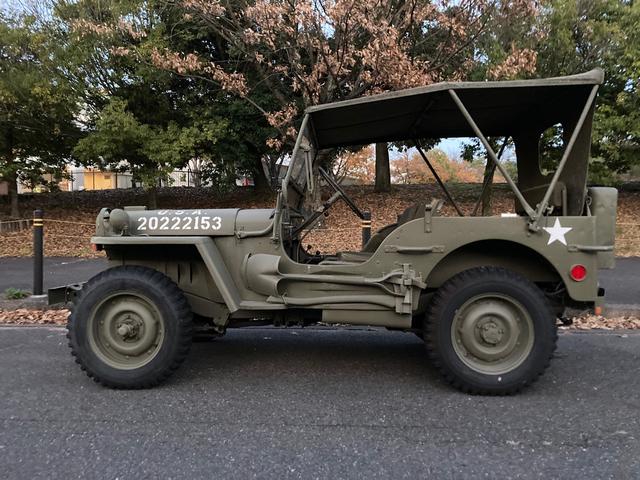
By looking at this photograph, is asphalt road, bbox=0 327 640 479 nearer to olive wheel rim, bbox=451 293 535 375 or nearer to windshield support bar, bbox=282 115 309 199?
olive wheel rim, bbox=451 293 535 375

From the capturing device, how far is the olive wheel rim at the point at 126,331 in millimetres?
4027

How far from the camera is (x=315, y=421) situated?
11.4 ft

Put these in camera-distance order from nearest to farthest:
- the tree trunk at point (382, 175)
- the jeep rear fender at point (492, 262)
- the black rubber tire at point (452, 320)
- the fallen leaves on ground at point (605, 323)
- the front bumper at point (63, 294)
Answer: the black rubber tire at point (452, 320), the jeep rear fender at point (492, 262), the front bumper at point (63, 294), the fallen leaves on ground at point (605, 323), the tree trunk at point (382, 175)

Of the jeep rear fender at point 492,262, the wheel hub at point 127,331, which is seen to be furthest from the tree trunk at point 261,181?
the jeep rear fender at point 492,262

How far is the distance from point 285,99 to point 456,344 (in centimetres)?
1110

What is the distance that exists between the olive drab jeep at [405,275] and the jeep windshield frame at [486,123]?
20 millimetres

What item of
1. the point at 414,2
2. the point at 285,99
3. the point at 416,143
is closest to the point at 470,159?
the point at 285,99

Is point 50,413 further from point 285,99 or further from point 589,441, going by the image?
point 285,99

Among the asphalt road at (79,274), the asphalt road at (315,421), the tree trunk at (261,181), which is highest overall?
the tree trunk at (261,181)

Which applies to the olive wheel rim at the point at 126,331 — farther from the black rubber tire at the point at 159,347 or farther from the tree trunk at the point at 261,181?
the tree trunk at the point at 261,181

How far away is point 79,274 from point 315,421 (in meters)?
7.40

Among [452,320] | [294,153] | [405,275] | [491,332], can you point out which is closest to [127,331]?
[294,153]

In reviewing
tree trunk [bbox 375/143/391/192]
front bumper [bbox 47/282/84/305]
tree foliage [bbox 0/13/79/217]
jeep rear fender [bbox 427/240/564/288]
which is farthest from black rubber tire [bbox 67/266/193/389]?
tree trunk [bbox 375/143/391/192]

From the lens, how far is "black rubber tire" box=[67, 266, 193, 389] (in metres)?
3.97
